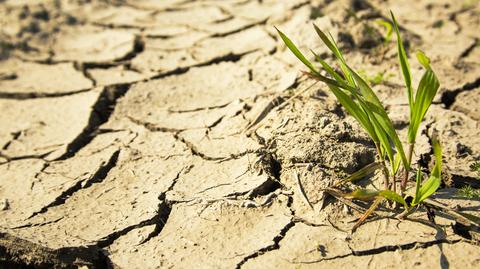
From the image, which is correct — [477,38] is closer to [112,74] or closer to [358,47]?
[358,47]

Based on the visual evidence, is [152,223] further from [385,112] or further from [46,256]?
[385,112]

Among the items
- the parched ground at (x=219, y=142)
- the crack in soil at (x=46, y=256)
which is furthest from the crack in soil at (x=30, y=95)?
the crack in soil at (x=46, y=256)

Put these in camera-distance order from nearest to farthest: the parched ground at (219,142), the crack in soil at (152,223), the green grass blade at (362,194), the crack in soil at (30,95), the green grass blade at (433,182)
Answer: the green grass blade at (433,182)
the green grass blade at (362,194)
the parched ground at (219,142)
the crack in soil at (152,223)
the crack in soil at (30,95)

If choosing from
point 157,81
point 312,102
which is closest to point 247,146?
→ point 312,102

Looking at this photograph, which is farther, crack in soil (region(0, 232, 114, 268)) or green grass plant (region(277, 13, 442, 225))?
crack in soil (region(0, 232, 114, 268))

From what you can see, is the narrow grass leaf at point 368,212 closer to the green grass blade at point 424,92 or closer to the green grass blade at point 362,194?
the green grass blade at point 362,194

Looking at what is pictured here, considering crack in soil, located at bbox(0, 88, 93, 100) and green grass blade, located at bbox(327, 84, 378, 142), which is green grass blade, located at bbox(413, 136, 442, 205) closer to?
green grass blade, located at bbox(327, 84, 378, 142)

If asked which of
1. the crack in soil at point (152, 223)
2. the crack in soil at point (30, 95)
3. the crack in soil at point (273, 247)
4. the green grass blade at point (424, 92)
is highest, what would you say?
the green grass blade at point (424, 92)

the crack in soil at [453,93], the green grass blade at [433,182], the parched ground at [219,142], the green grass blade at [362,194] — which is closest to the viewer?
the green grass blade at [433,182]

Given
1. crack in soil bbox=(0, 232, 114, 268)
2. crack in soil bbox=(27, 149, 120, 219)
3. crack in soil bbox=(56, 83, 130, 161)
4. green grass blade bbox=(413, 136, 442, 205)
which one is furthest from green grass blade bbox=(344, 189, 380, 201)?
crack in soil bbox=(56, 83, 130, 161)
